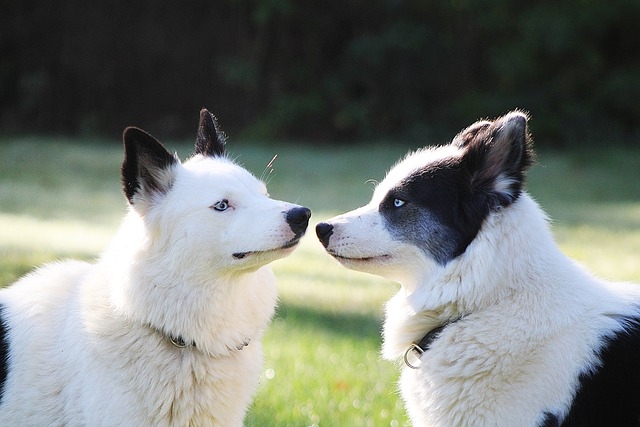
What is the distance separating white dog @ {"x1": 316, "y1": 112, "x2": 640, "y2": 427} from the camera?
356 cm

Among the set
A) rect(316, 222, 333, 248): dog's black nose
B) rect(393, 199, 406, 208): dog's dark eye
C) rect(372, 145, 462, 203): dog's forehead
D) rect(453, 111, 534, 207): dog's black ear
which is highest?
rect(453, 111, 534, 207): dog's black ear

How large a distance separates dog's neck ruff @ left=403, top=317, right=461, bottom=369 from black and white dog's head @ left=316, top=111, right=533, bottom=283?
294 millimetres

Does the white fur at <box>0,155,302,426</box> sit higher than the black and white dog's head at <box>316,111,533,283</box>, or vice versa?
the black and white dog's head at <box>316,111,533,283</box>

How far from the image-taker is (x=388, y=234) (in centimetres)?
409

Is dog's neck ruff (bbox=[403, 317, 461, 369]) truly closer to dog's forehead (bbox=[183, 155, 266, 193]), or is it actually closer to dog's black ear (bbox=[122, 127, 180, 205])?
dog's forehead (bbox=[183, 155, 266, 193])

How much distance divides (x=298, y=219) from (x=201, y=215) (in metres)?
0.48

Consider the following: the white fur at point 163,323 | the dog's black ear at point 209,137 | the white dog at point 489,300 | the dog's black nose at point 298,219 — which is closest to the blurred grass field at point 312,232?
the white fur at point 163,323

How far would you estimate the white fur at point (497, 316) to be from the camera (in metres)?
3.61

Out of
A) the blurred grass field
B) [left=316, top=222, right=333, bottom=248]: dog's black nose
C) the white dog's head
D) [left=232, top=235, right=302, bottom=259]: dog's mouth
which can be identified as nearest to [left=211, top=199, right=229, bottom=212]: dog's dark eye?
the white dog's head

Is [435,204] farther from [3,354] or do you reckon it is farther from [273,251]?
[3,354]

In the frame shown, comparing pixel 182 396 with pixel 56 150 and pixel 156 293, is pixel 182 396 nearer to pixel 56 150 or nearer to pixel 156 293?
pixel 156 293

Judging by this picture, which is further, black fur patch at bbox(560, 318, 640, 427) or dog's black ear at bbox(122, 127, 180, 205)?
dog's black ear at bbox(122, 127, 180, 205)

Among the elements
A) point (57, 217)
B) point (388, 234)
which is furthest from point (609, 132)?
point (388, 234)

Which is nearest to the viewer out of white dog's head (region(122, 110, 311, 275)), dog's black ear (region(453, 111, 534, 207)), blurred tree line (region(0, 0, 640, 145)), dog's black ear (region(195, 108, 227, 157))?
dog's black ear (region(453, 111, 534, 207))
